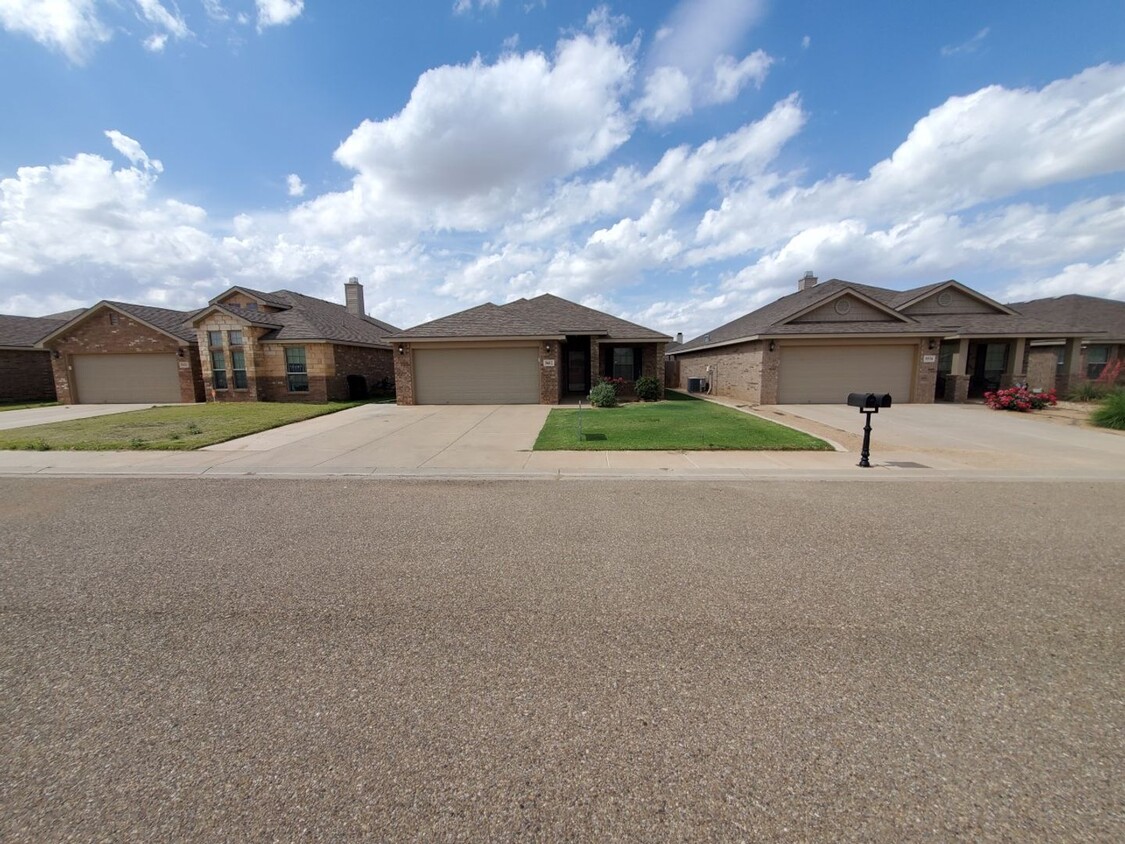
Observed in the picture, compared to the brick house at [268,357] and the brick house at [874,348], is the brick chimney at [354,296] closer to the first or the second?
the brick house at [268,357]

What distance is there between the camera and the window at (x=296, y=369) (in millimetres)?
19766

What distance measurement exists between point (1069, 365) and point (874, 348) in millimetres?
9445

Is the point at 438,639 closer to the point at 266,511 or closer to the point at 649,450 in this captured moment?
the point at 266,511

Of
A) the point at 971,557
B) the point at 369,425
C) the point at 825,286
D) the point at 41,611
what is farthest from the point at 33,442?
the point at 825,286

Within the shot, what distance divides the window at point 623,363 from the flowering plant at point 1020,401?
12615 millimetres

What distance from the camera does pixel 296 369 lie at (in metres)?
19.9

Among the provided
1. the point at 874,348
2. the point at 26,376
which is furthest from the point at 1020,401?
the point at 26,376

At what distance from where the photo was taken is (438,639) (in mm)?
3078

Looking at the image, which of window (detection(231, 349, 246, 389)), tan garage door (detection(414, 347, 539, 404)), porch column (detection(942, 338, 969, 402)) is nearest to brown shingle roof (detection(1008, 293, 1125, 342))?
porch column (detection(942, 338, 969, 402))

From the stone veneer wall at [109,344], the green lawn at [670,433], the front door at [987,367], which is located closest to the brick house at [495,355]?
the green lawn at [670,433]

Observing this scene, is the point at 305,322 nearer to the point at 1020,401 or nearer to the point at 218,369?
the point at 218,369

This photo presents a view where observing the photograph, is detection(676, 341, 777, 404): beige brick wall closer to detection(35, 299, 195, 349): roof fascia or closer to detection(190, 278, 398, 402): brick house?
detection(190, 278, 398, 402): brick house

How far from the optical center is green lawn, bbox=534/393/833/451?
30.9 feet

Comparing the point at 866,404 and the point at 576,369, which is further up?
the point at 576,369
